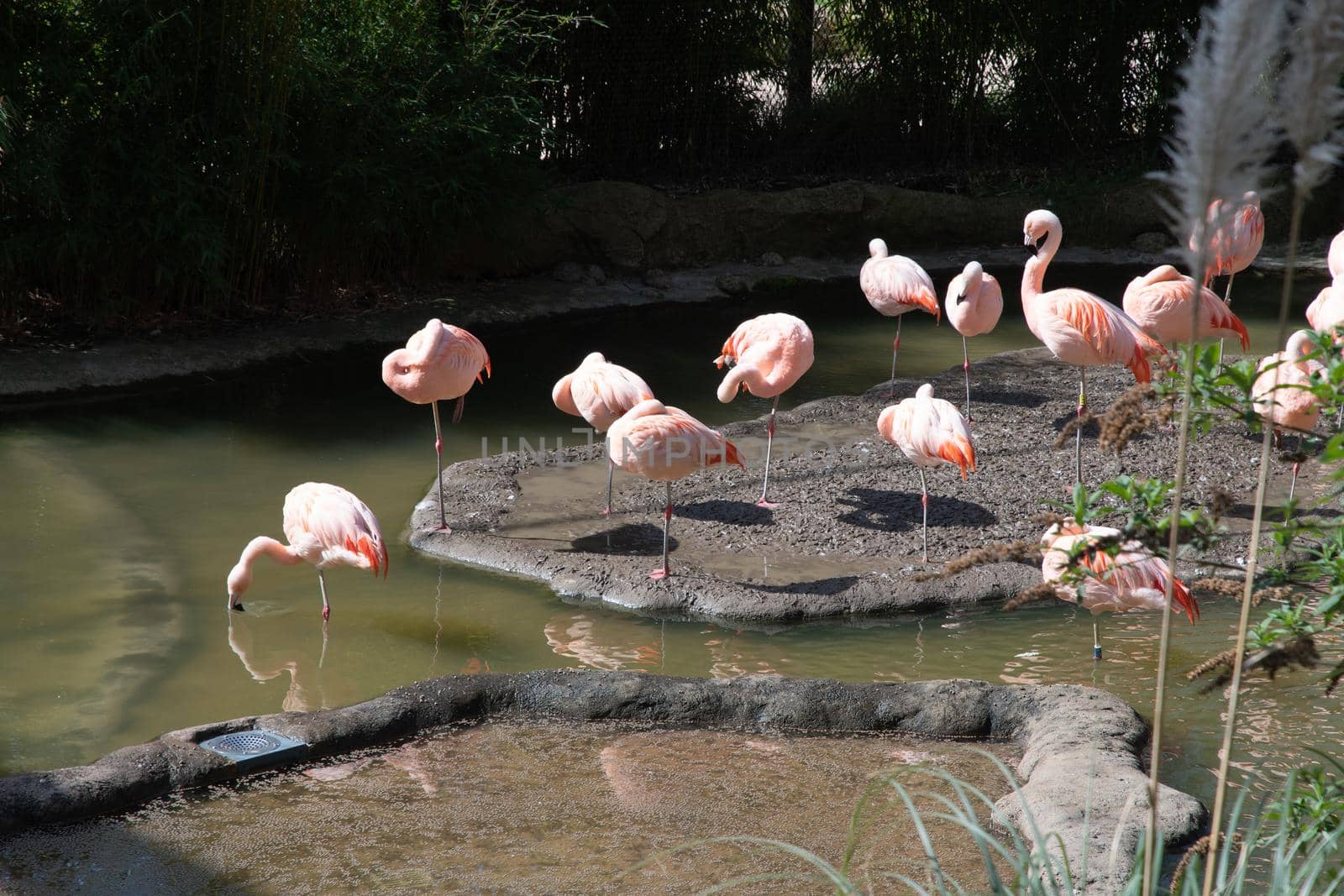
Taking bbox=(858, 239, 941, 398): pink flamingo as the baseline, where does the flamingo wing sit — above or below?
below

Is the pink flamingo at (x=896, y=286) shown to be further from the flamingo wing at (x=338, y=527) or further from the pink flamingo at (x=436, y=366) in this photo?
the flamingo wing at (x=338, y=527)

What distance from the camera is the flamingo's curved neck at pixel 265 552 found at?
3912 millimetres

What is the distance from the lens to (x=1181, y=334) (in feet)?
19.1

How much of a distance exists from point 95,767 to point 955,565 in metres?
2.07

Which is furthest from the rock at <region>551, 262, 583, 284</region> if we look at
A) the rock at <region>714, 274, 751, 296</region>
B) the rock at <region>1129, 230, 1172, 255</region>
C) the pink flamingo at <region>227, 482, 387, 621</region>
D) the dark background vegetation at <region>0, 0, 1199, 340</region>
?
the pink flamingo at <region>227, 482, 387, 621</region>

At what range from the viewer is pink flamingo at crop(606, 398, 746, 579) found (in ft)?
13.6

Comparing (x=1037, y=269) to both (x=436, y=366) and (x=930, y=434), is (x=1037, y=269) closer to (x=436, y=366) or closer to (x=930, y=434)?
(x=930, y=434)

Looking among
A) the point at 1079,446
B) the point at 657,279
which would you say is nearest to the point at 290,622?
the point at 1079,446

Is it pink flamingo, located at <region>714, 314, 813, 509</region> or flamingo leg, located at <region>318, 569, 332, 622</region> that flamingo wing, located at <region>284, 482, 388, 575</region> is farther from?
pink flamingo, located at <region>714, 314, 813, 509</region>

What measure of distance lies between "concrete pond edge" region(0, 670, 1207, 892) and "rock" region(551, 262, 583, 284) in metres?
5.39

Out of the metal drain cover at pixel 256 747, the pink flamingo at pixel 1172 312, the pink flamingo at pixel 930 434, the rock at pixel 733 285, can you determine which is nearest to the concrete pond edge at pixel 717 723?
the metal drain cover at pixel 256 747

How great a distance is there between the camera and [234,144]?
651 centimetres

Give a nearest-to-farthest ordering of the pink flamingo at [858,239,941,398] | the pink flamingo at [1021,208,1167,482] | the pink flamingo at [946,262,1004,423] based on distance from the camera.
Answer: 1. the pink flamingo at [1021,208,1167,482]
2. the pink flamingo at [946,262,1004,423]
3. the pink flamingo at [858,239,941,398]

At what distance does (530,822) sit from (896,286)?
3.91 m
